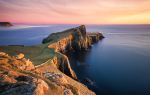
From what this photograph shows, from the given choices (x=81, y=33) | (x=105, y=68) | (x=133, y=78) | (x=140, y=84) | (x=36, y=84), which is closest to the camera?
(x=36, y=84)

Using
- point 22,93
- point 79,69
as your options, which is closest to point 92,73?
point 79,69

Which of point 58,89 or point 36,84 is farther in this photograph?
point 58,89

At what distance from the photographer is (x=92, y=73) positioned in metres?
57.9

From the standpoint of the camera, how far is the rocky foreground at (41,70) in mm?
16889

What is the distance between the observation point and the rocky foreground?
16.9 m

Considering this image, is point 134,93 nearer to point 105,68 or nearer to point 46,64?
point 105,68

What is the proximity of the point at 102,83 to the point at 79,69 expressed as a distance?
54.8 ft

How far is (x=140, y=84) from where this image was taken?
46406mm

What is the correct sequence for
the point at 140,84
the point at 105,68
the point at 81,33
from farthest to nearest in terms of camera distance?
the point at 81,33 < the point at 105,68 < the point at 140,84

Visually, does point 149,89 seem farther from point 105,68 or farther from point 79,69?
point 79,69

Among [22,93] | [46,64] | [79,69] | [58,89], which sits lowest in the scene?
[79,69]

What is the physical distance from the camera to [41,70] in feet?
138

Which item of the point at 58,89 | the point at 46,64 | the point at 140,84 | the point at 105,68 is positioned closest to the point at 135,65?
the point at 105,68

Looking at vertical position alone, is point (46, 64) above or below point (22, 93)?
below
